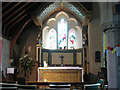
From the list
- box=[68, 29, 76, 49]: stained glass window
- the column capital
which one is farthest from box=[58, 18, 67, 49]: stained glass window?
the column capital

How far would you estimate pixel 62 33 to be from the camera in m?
14.6

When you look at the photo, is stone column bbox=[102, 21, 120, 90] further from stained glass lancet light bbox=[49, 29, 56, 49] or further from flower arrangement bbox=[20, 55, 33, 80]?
stained glass lancet light bbox=[49, 29, 56, 49]

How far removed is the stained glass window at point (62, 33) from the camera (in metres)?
14.5

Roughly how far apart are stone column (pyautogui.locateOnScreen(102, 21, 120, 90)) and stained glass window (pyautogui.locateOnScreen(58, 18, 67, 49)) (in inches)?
338

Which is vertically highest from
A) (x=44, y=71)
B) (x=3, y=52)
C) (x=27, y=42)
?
(x=27, y=42)

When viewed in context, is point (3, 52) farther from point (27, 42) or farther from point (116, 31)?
point (116, 31)

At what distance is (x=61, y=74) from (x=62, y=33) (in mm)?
4037

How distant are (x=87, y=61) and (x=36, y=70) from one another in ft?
12.7

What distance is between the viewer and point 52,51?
1381 centimetres

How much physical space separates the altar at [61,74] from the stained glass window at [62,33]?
113 inches

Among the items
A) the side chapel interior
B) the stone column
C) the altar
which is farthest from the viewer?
the altar

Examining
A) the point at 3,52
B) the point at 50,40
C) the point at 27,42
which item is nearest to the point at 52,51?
the point at 50,40

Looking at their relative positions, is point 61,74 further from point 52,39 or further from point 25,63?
point 52,39

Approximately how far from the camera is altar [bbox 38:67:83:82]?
1198cm
